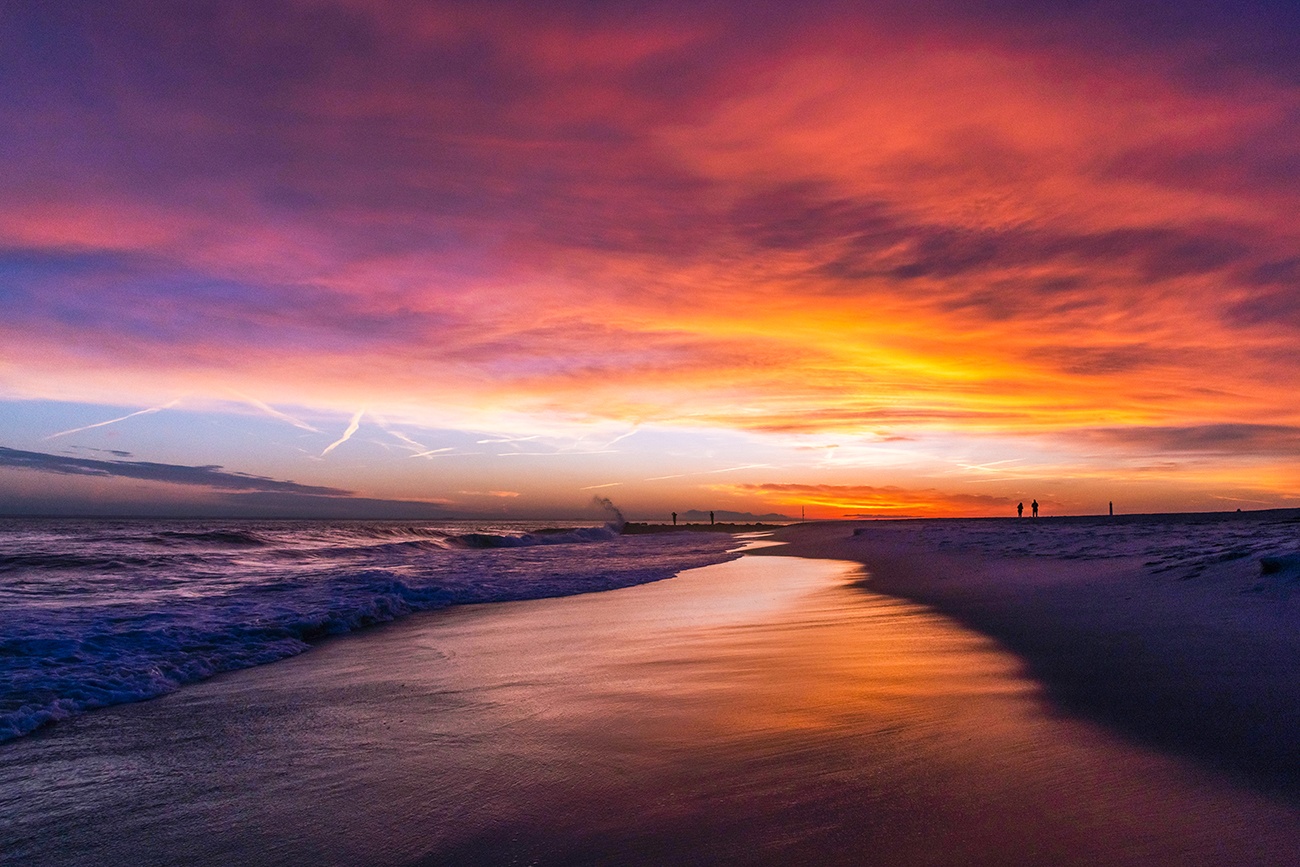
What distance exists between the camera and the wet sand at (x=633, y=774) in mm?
3250

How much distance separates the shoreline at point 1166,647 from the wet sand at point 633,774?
12.9 inches

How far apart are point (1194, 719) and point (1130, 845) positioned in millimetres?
2230

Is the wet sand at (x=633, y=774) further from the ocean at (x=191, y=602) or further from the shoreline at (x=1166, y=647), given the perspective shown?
the ocean at (x=191, y=602)

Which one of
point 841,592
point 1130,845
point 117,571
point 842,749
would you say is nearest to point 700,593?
point 841,592

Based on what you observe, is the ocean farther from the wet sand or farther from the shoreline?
the shoreline

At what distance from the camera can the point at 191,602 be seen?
13773 millimetres

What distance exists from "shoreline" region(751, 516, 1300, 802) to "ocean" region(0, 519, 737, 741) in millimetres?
8728

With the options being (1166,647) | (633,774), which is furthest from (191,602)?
(1166,647)

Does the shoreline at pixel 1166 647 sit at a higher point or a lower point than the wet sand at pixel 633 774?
higher

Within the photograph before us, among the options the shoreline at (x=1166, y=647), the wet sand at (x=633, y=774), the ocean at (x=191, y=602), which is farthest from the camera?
the ocean at (x=191, y=602)

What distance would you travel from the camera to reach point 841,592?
13812mm

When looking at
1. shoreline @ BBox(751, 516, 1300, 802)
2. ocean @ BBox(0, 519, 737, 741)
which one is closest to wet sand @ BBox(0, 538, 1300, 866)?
shoreline @ BBox(751, 516, 1300, 802)

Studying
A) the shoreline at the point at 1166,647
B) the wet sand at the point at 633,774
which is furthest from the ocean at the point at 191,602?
the shoreline at the point at 1166,647

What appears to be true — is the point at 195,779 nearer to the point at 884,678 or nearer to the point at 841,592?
the point at 884,678
